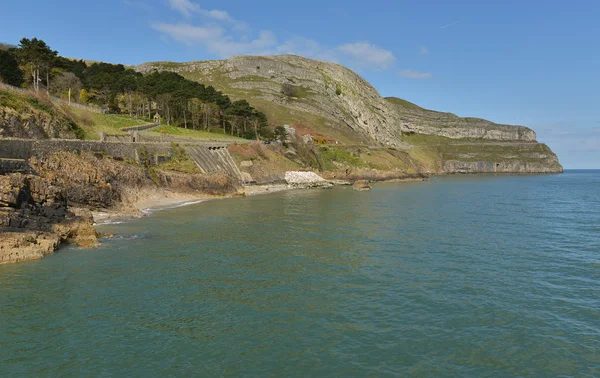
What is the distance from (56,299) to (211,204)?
37084 mm

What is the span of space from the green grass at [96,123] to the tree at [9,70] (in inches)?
764

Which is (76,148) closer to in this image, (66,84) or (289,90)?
(66,84)

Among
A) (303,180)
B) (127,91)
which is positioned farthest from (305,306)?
(127,91)

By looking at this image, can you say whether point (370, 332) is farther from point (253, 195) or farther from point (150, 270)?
point (253, 195)

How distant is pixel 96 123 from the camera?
69812 millimetres

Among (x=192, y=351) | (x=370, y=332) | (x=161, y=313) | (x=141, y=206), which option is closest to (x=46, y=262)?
(x=161, y=313)

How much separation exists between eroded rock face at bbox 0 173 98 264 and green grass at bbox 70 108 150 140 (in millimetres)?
31551

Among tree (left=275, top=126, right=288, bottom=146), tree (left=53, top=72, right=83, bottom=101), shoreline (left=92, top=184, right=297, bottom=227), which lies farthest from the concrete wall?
tree (left=275, top=126, right=288, bottom=146)

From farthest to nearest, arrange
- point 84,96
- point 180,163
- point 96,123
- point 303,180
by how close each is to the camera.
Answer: point 84,96
point 303,180
point 96,123
point 180,163

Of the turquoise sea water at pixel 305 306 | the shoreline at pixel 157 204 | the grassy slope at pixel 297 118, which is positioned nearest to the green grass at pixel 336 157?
the grassy slope at pixel 297 118

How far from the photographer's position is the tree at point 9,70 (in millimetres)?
76688

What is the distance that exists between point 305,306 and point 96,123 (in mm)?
65987

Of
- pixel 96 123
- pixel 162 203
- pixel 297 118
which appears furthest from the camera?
pixel 297 118

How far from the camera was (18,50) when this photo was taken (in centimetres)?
7919
